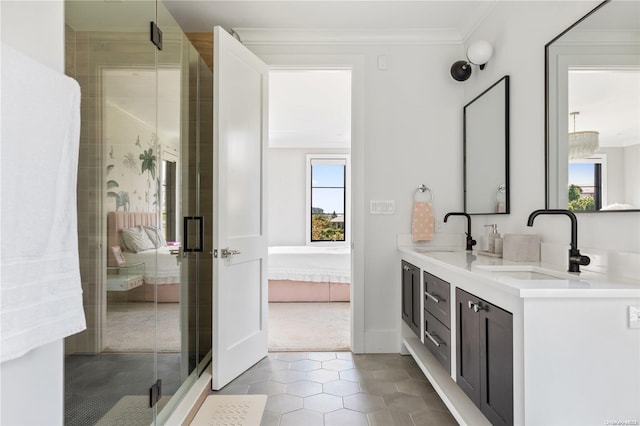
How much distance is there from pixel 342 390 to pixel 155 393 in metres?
1.12

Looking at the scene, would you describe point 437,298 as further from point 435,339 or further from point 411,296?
point 411,296

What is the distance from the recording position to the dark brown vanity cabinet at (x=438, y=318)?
191 centimetres

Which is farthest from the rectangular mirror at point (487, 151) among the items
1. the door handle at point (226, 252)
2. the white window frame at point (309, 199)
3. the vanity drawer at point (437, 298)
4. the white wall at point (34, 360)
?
the white window frame at point (309, 199)

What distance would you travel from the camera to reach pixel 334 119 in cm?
551

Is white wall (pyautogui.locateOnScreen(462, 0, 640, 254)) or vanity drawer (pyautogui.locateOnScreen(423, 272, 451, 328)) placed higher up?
white wall (pyautogui.locateOnScreen(462, 0, 640, 254))

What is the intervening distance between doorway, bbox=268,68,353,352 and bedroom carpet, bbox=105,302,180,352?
118cm

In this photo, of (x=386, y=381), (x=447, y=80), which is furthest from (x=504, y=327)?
(x=447, y=80)

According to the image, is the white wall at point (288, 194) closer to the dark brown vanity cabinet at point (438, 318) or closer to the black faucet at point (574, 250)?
the dark brown vanity cabinet at point (438, 318)

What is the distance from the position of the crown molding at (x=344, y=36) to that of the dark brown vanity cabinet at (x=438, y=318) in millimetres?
1927

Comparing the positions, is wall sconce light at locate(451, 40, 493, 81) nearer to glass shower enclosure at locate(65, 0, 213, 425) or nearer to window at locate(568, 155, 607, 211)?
window at locate(568, 155, 607, 211)

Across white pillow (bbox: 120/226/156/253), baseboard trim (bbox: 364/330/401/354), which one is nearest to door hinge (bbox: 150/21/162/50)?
white pillow (bbox: 120/226/156/253)

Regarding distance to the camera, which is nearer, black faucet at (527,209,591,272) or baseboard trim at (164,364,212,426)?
black faucet at (527,209,591,272)

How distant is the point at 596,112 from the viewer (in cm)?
156

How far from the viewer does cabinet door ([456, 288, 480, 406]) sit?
1574 millimetres
